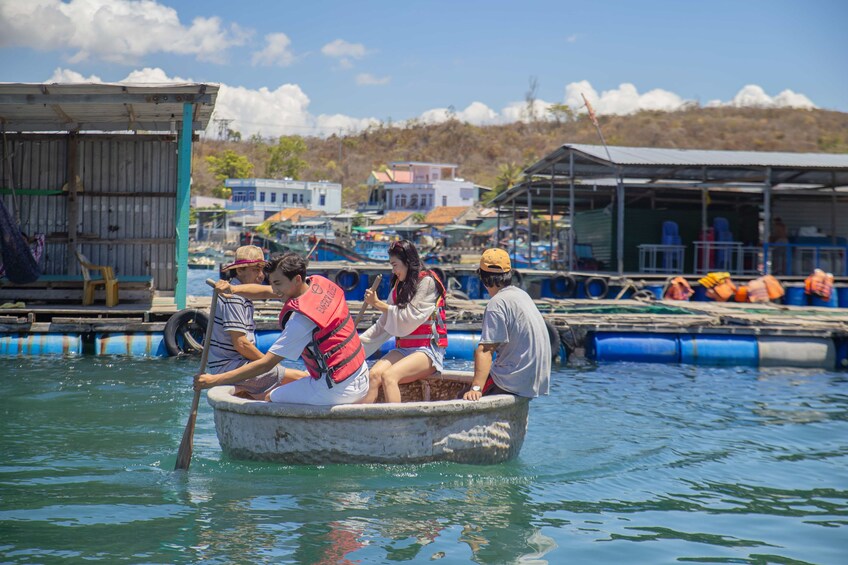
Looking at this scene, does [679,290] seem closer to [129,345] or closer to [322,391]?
[129,345]

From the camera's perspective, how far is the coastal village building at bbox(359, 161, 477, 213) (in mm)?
81688

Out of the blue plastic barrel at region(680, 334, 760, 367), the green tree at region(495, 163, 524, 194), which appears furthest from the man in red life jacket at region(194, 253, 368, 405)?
the green tree at region(495, 163, 524, 194)

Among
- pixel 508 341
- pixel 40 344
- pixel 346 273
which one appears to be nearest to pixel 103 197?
pixel 40 344

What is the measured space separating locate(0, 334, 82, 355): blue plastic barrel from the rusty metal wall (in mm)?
2446

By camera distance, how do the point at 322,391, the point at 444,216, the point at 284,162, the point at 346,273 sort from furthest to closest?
the point at 284,162
the point at 444,216
the point at 346,273
the point at 322,391

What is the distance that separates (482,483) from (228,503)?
2041mm

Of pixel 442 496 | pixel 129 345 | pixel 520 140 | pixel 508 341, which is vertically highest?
pixel 520 140

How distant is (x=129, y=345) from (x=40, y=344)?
1.32 meters

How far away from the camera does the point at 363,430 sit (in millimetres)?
7129

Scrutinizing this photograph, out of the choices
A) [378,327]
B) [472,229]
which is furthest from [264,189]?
[378,327]

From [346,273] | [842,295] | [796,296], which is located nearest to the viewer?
[796,296]

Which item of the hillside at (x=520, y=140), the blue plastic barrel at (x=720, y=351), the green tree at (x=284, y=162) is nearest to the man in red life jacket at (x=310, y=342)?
the blue plastic barrel at (x=720, y=351)

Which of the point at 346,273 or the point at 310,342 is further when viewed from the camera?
the point at 346,273

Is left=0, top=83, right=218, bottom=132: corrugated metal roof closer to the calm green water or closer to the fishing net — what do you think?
the fishing net
